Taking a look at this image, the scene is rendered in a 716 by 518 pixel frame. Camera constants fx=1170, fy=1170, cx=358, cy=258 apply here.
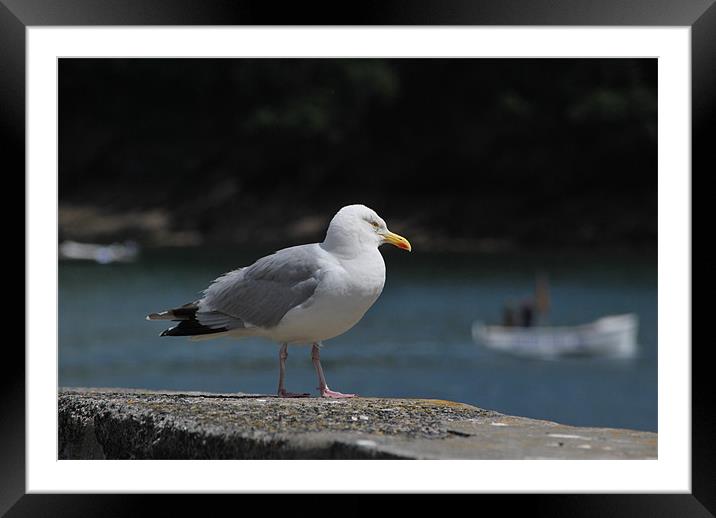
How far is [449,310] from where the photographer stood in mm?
39500

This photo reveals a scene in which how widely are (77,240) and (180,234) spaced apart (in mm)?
4082

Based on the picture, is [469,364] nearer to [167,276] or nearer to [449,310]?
[449,310]

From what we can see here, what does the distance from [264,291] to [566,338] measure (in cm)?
2796

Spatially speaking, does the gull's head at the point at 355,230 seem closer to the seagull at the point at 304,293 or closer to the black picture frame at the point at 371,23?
the seagull at the point at 304,293

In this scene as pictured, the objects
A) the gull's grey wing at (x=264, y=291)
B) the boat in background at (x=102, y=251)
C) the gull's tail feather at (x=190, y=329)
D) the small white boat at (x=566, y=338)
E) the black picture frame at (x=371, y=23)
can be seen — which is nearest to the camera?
the black picture frame at (x=371, y=23)

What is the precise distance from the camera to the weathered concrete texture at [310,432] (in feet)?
20.6

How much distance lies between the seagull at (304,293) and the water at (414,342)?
17.9 m

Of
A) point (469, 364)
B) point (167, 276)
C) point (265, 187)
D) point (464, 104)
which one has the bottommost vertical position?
point (469, 364)

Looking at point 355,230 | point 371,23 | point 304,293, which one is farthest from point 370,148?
point 371,23

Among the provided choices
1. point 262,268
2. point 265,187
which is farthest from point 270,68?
point 262,268

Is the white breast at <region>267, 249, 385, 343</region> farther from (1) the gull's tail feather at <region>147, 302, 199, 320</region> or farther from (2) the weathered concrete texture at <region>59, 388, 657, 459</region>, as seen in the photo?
(1) the gull's tail feather at <region>147, 302, 199, 320</region>

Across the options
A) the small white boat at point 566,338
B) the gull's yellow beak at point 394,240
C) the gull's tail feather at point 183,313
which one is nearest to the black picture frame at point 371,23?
the gull's tail feather at point 183,313

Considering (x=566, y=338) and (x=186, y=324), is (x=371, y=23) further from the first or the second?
(x=566, y=338)

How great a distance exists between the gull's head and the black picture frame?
188 centimetres
